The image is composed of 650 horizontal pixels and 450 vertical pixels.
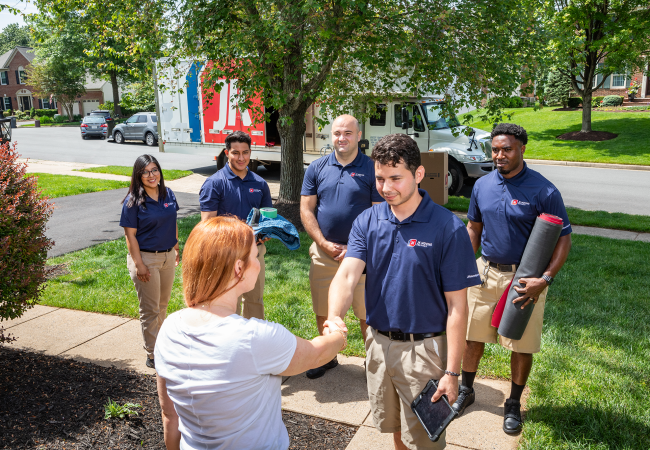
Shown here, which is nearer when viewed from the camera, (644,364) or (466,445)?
(466,445)

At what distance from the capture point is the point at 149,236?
455 cm

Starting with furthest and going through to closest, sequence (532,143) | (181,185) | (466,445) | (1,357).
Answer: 1. (532,143)
2. (181,185)
3. (1,357)
4. (466,445)

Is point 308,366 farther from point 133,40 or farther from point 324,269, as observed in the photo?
point 133,40

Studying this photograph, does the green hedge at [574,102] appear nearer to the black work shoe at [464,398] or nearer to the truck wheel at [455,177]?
the truck wheel at [455,177]

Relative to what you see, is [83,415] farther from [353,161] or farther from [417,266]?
[353,161]

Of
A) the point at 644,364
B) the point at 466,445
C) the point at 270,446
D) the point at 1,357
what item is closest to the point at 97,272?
the point at 1,357

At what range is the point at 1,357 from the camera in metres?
4.66

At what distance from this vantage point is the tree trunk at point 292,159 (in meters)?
10.1

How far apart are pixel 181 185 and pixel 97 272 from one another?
26.8ft

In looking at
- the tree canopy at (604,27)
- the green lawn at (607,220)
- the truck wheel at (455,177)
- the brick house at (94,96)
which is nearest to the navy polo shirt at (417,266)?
the green lawn at (607,220)

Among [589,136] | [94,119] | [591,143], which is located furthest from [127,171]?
[589,136]

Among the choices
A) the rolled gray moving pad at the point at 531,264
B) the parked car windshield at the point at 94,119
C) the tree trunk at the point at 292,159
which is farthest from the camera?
the parked car windshield at the point at 94,119

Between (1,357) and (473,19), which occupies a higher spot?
(473,19)

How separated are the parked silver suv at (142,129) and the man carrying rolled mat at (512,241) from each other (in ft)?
89.0
